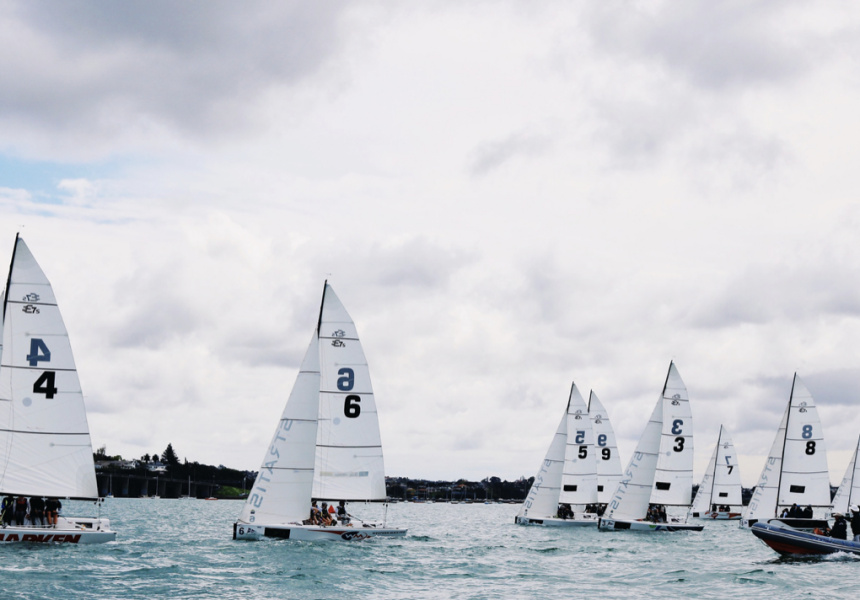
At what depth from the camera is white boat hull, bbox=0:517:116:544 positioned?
38.2m

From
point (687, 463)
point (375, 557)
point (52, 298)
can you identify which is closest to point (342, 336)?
point (375, 557)

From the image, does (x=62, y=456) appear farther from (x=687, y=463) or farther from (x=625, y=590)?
(x=687, y=463)

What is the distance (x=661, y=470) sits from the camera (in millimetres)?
74688

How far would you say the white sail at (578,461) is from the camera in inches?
2940

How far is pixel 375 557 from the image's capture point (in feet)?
144

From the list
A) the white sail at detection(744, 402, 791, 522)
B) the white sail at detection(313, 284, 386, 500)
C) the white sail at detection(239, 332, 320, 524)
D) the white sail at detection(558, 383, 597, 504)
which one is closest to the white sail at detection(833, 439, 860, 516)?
the white sail at detection(744, 402, 791, 522)

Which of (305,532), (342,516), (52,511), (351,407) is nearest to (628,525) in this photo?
(342,516)

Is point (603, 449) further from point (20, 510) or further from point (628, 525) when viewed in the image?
point (20, 510)

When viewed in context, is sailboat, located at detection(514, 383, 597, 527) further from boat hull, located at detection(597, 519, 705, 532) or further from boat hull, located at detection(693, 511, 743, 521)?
boat hull, located at detection(693, 511, 743, 521)

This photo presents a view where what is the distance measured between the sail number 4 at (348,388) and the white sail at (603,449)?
34.5 m

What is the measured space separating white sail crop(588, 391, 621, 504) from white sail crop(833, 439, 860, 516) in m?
20.4

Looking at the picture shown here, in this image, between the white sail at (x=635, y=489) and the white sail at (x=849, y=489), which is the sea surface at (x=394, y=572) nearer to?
the white sail at (x=635, y=489)

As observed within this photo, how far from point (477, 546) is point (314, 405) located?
47.7ft

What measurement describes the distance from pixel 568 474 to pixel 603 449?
23.0ft
